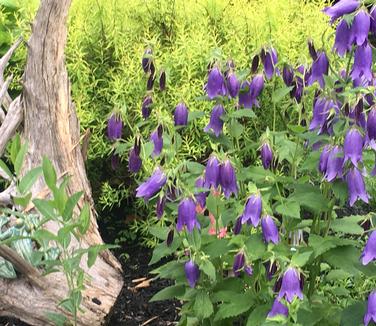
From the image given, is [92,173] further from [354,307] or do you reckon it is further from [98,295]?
[354,307]

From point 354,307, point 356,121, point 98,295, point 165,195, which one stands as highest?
point 356,121

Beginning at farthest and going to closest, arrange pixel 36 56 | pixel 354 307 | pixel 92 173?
pixel 92 173
pixel 36 56
pixel 354 307

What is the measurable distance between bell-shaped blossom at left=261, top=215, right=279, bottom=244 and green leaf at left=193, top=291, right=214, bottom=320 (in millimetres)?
426

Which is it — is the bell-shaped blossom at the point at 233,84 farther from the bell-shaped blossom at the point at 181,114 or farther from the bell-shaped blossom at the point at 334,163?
the bell-shaped blossom at the point at 334,163

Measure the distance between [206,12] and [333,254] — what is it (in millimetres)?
1930

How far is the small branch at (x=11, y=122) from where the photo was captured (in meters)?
3.20

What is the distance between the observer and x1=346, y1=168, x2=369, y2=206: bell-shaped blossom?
1918 mm

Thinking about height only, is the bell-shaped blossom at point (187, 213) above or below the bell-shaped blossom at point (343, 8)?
below

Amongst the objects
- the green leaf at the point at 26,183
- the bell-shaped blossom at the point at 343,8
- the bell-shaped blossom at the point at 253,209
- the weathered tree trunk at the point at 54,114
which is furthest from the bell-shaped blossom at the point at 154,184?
the weathered tree trunk at the point at 54,114

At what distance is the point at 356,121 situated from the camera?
1.85 metres

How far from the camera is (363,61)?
1.81 meters

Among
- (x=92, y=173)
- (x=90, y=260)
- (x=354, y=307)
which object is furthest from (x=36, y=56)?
(x=354, y=307)

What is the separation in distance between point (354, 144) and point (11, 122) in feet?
5.95

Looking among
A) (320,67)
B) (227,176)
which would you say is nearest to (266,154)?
(227,176)
